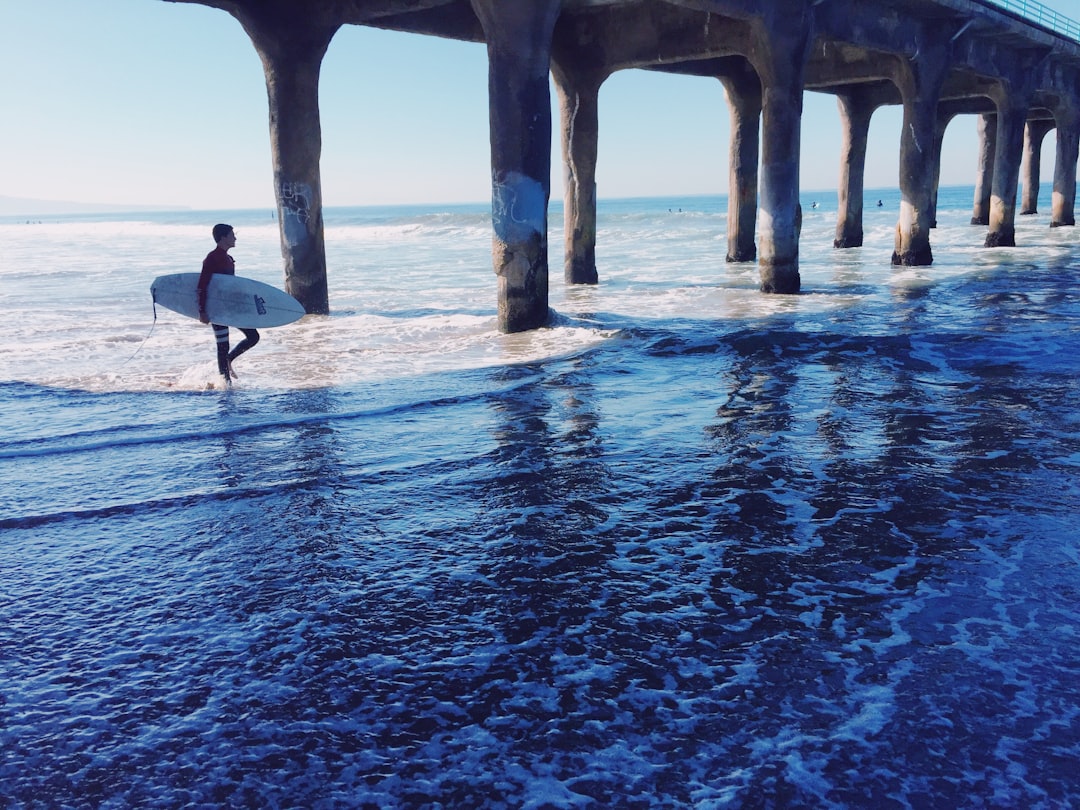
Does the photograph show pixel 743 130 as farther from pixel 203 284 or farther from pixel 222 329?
pixel 222 329

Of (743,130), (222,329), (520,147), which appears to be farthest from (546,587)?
(743,130)

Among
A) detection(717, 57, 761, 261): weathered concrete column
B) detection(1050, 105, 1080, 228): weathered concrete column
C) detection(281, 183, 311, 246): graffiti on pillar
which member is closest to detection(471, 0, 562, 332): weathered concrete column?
detection(281, 183, 311, 246): graffiti on pillar

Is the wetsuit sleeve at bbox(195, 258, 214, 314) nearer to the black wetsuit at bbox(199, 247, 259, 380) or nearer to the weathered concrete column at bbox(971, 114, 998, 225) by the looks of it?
the black wetsuit at bbox(199, 247, 259, 380)

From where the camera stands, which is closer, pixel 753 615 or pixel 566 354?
Result: pixel 753 615

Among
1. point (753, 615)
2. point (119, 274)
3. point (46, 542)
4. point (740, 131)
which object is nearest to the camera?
point (753, 615)

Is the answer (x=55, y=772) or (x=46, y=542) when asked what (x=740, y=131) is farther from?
(x=55, y=772)

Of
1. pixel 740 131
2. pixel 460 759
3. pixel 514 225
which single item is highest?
pixel 740 131

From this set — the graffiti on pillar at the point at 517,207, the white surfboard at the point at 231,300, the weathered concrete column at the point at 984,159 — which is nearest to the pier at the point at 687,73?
the graffiti on pillar at the point at 517,207

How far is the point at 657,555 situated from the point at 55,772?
8.51ft

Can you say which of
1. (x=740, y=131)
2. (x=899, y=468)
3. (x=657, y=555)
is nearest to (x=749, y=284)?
(x=740, y=131)

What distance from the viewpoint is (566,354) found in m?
10.1

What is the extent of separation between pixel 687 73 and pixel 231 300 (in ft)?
44.1

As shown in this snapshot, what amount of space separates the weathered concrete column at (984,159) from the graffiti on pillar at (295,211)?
31265mm

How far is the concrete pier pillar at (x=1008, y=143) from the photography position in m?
23.1
